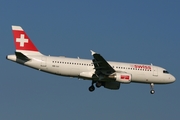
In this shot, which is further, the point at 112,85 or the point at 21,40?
the point at 112,85

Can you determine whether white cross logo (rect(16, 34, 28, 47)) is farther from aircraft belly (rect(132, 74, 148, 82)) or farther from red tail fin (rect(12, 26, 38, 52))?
aircraft belly (rect(132, 74, 148, 82))

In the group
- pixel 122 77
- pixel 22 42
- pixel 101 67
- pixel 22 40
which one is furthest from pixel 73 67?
pixel 22 40

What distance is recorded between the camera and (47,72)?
6109 cm

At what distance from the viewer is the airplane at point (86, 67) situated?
60.2 metres

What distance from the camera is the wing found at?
194 feet

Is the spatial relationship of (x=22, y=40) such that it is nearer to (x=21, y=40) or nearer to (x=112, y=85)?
(x=21, y=40)

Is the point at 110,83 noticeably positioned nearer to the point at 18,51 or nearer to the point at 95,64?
the point at 95,64

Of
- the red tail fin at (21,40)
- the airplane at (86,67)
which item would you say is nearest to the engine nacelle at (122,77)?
the airplane at (86,67)

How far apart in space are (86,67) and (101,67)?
6.68ft

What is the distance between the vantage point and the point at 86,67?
61.1m

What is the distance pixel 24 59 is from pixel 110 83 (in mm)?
11893

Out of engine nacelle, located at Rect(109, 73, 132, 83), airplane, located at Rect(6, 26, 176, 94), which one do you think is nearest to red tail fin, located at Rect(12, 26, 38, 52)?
airplane, located at Rect(6, 26, 176, 94)

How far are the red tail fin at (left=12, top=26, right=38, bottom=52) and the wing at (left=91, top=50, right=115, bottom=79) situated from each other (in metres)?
8.23

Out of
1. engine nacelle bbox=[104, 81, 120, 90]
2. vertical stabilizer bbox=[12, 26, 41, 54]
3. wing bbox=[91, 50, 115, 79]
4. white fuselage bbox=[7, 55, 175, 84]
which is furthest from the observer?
engine nacelle bbox=[104, 81, 120, 90]
